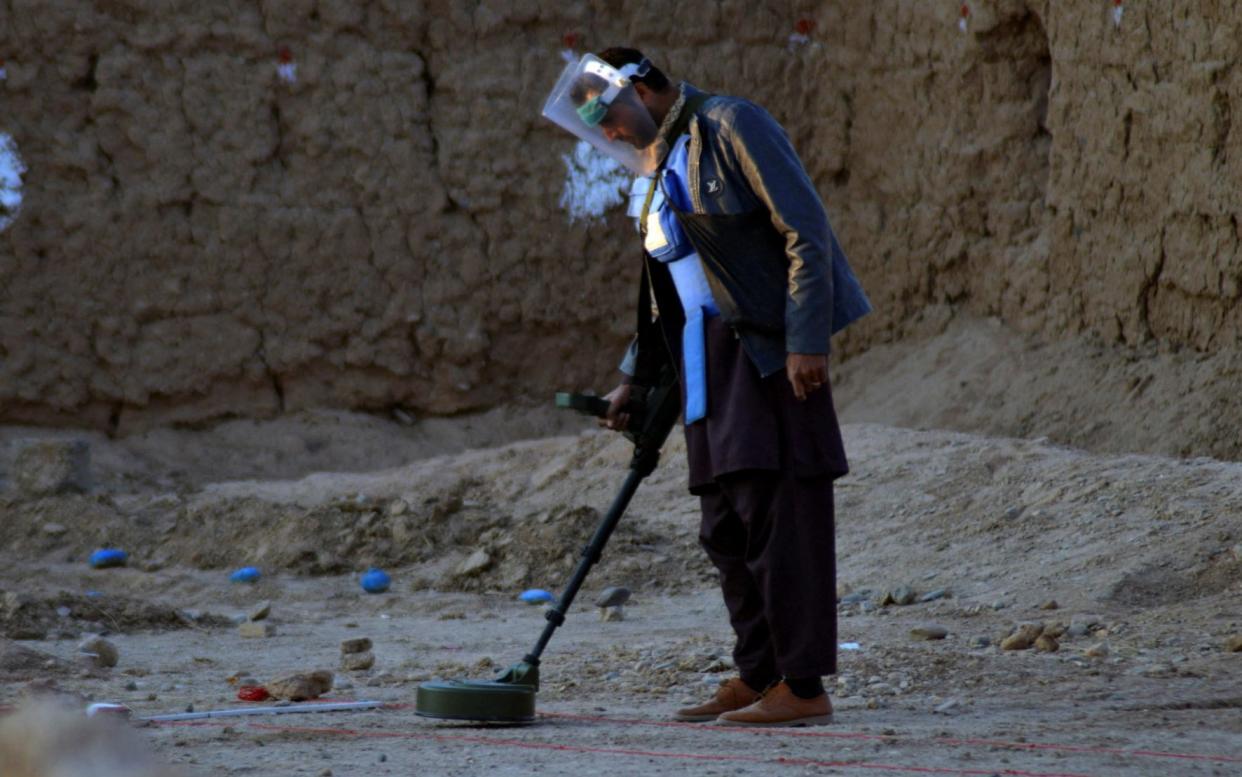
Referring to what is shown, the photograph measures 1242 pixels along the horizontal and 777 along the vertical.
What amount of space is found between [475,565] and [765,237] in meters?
4.15

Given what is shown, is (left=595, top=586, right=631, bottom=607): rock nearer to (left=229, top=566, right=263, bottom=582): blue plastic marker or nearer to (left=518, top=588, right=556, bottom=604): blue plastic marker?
(left=518, top=588, right=556, bottom=604): blue plastic marker

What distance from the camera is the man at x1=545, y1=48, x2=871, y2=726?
381 cm

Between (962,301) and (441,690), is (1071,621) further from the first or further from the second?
(962,301)

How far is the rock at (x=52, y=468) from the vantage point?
9.41 meters

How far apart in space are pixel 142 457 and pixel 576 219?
309cm

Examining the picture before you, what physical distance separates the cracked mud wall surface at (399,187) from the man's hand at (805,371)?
623cm

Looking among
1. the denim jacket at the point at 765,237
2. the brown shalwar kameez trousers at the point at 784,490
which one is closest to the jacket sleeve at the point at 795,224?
the denim jacket at the point at 765,237

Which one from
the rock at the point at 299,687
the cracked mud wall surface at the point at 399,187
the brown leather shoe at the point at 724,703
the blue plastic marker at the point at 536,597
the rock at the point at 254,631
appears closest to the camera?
the brown leather shoe at the point at 724,703

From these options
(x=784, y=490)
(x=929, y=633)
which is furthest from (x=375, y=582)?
(x=784, y=490)

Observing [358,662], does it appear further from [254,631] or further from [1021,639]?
[1021,639]

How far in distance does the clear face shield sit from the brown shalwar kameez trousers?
0.50 metres

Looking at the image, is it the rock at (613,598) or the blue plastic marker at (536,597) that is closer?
the rock at (613,598)

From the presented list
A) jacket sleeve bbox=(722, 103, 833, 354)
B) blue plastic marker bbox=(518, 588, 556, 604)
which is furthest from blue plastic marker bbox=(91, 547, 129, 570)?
jacket sleeve bbox=(722, 103, 833, 354)

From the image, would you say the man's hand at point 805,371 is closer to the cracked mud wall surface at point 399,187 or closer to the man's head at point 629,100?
the man's head at point 629,100
